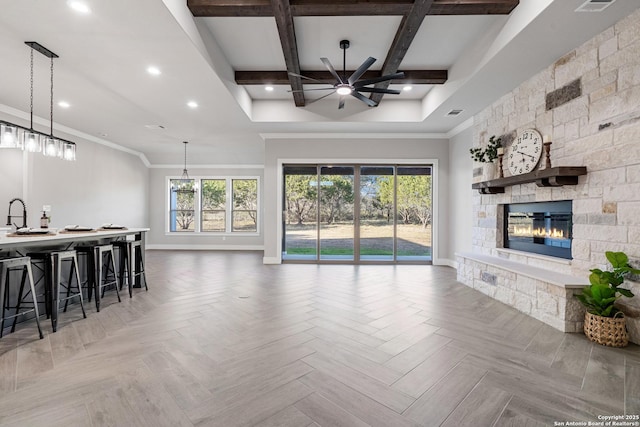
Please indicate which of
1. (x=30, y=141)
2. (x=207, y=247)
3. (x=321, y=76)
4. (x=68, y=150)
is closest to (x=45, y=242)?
(x=30, y=141)

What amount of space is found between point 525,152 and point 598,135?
0.99 meters

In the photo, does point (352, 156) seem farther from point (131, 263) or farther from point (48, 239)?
point (48, 239)

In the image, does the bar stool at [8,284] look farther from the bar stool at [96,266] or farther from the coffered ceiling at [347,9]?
the coffered ceiling at [347,9]

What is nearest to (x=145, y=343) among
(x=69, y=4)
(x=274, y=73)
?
(x=69, y=4)

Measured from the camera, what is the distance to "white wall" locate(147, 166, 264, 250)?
9500mm

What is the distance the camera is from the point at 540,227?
402cm

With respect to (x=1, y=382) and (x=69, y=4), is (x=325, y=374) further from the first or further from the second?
(x=69, y=4)

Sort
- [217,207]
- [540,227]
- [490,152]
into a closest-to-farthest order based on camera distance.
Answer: [540,227], [490,152], [217,207]

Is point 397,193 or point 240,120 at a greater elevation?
point 240,120

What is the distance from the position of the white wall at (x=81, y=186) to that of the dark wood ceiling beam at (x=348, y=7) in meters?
5.04

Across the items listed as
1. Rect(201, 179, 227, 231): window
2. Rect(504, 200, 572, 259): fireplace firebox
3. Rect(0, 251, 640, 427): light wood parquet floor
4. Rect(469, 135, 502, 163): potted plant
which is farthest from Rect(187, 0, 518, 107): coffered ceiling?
Rect(201, 179, 227, 231): window

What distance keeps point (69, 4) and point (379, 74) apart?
3.70 m

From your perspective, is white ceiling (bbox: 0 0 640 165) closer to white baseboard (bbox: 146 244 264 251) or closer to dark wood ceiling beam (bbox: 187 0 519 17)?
dark wood ceiling beam (bbox: 187 0 519 17)

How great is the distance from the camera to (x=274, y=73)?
185 inches
